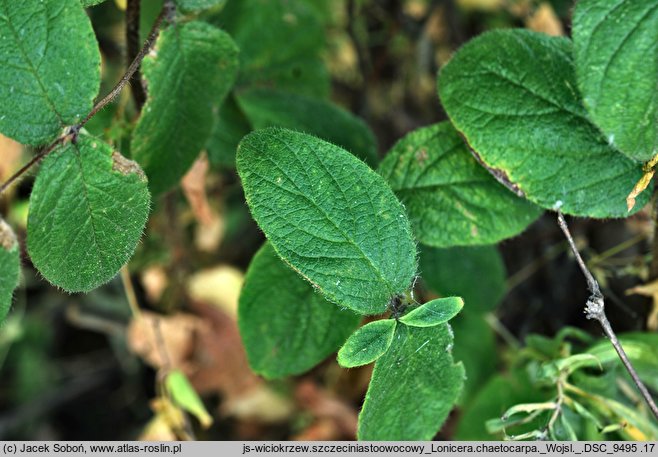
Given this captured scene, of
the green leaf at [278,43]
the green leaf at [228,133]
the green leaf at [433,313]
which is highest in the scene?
the green leaf at [278,43]

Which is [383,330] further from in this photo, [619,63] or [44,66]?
[44,66]

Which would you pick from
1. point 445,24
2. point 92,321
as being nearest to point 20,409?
point 92,321

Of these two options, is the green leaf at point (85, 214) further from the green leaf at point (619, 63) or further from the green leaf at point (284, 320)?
the green leaf at point (619, 63)

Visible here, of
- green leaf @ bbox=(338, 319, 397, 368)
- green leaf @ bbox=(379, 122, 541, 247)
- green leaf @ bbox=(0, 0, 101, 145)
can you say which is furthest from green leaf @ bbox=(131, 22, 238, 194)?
green leaf @ bbox=(338, 319, 397, 368)

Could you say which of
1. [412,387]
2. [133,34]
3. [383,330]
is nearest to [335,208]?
[383,330]

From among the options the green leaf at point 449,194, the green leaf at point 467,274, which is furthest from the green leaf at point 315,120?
the green leaf at point 467,274

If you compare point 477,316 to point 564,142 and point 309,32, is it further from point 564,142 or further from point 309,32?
point 309,32

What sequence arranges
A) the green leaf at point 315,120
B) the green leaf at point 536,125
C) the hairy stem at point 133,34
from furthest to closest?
the green leaf at point 315,120, the hairy stem at point 133,34, the green leaf at point 536,125
